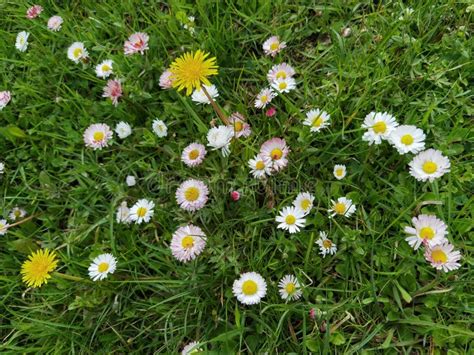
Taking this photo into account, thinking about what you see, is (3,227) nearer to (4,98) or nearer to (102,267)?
(102,267)

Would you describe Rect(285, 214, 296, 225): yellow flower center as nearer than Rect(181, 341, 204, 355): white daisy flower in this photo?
No

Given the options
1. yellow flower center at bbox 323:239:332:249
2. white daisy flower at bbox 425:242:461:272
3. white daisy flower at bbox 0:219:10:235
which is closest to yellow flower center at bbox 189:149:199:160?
yellow flower center at bbox 323:239:332:249

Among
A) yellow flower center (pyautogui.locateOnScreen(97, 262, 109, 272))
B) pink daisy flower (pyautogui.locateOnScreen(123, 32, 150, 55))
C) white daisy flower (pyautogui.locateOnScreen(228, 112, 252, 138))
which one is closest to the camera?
yellow flower center (pyautogui.locateOnScreen(97, 262, 109, 272))

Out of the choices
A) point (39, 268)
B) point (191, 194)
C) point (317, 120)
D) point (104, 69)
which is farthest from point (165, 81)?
point (39, 268)

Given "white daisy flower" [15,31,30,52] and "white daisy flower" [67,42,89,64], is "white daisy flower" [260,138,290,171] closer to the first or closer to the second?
"white daisy flower" [67,42,89,64]

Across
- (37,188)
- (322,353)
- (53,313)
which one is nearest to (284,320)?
(322,353)

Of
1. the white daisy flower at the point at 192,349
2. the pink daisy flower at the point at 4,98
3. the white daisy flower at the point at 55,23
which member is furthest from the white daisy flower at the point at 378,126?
the pink daisy flower at the point at 4,98

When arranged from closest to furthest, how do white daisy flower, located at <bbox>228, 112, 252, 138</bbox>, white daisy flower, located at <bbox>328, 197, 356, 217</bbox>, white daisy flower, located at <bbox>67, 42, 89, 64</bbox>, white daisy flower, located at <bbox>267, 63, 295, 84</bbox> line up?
1. white daisy flower, located at <bbox>328, 197, 356, 217</bbox>
2. white daisy flower, located at <bbox>228, 112, 252, 138</bbox>
3. white daisy flower, located at <bbox>267, 63, 295, 84</bbox>
4. white daisy flower, located at <bbox>67, 42, 89, 64</bbox>
